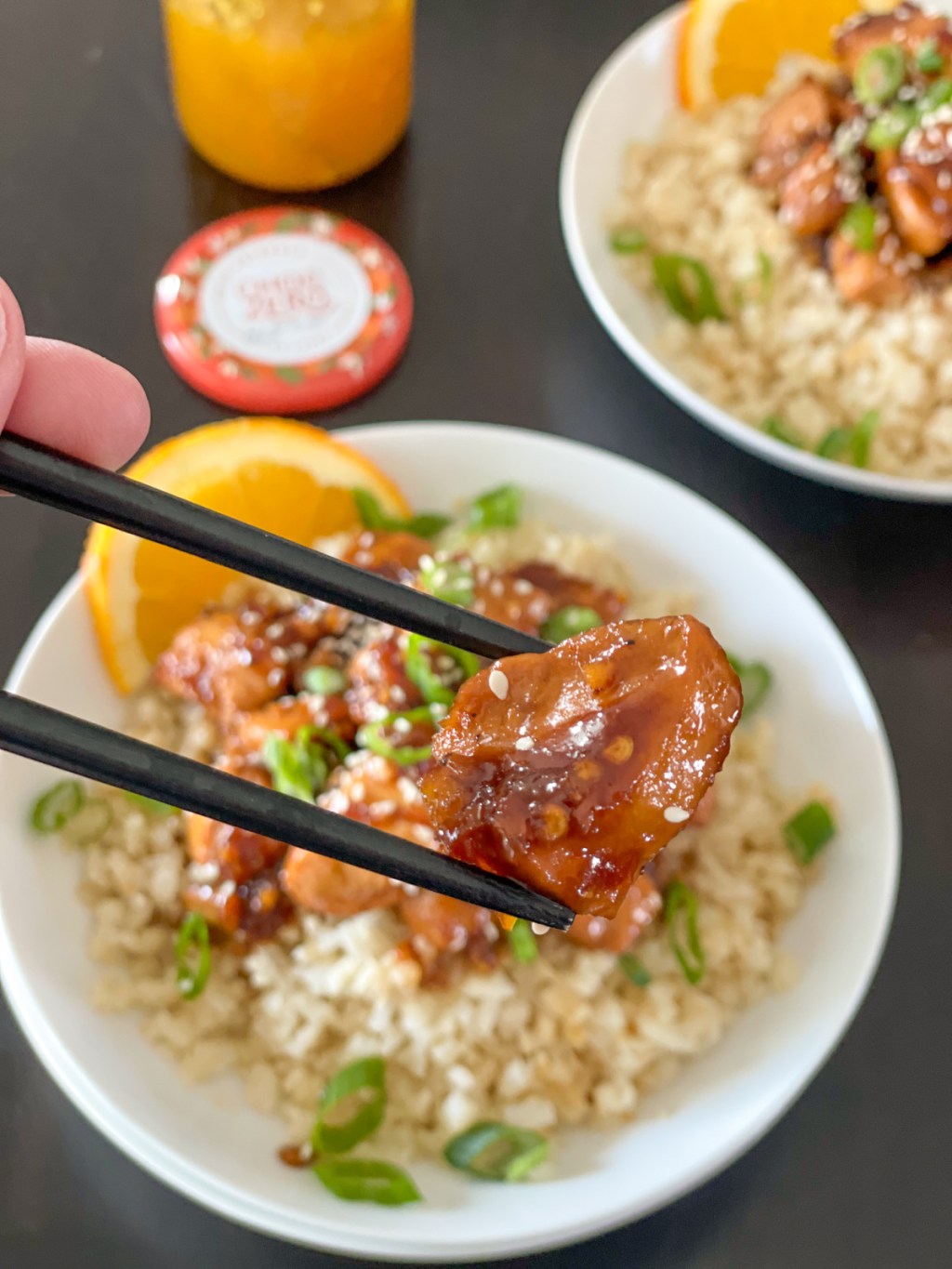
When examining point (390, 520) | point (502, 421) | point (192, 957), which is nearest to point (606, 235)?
point (502, 421)

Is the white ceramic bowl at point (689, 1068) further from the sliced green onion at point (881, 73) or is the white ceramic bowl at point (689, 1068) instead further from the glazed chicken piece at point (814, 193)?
the sliced green onion at point (881, 73)

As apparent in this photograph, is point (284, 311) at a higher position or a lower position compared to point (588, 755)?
lower

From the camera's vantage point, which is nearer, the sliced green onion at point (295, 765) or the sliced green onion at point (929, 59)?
the sliced green onion at point (295, 765)

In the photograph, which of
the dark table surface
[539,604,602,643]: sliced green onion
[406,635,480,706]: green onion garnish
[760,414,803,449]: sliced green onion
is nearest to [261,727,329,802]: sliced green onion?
[406,635,480,706]: green onion garnish

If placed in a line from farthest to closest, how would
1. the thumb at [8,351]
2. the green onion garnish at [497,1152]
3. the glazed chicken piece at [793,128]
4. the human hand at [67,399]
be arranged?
the glazed chicken piece at [793,128], the green onion garnish at [497,1152], the human hand at [67,399], the thumb at [8,351]

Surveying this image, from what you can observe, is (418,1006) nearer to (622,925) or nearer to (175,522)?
(622,925)

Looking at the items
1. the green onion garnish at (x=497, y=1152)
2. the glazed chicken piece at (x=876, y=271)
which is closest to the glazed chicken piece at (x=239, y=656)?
the green onion garnish at (x=497, y=1152)

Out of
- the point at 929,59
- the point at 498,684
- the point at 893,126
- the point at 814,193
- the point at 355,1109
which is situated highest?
the point at 929,59
